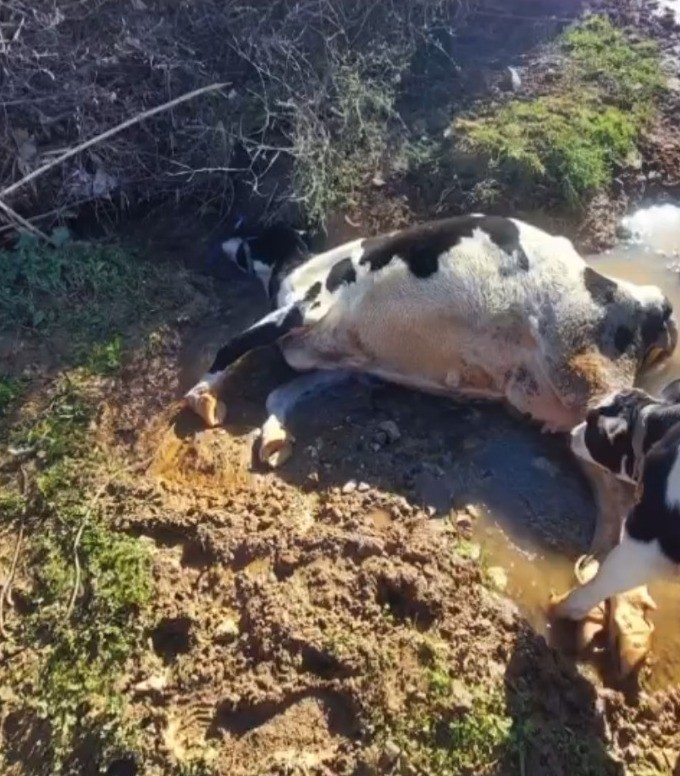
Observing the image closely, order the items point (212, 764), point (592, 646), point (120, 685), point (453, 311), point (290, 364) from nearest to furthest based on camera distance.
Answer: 1. point (212, 764)
2. point (120, 685)
3. point (592, 646)
4. point (453, 311)
5. point (290, 364)

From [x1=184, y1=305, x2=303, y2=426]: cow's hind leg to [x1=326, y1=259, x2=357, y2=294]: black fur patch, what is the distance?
9.7 inches

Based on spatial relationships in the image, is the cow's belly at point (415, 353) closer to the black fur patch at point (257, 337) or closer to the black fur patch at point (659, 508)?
the black fur patch at point (257, 337)

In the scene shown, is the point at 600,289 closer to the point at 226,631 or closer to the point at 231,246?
the point at 231,246

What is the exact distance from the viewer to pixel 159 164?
6.17 m

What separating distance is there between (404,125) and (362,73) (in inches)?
19.6

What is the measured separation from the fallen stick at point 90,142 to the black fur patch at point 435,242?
1821 millimetres

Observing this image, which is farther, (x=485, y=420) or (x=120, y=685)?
(x=485, y=420)

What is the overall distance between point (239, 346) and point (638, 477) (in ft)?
7.60

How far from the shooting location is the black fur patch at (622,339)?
4723mm

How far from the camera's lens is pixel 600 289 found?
476 centimetres

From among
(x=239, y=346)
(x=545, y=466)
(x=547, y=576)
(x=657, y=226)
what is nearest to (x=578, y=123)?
(x=657, y=226)

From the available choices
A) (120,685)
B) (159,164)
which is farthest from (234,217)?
(120,685)

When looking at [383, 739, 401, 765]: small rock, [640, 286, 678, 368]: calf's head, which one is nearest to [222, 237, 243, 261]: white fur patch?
[640, 286, 678, 368]: calf's head

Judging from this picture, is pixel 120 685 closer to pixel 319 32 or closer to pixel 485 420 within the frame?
pixel 485 420
